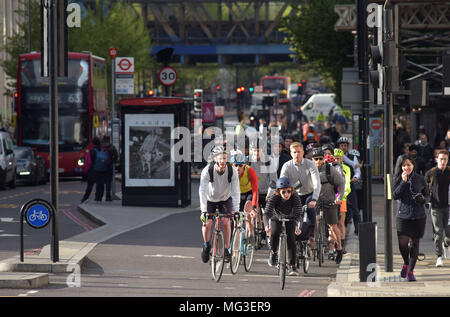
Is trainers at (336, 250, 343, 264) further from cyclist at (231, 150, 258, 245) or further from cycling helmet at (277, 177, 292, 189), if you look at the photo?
cycling helmet at (277, 177, 292, 189)

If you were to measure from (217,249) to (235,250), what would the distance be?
789 millimetres

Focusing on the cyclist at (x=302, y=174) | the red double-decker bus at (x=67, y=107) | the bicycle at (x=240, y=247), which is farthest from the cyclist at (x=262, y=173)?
the red double-decker bus at (x=67, y=107)

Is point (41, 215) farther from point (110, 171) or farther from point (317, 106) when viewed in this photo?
point (317, 106)

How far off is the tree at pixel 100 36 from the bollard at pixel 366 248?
50.1m

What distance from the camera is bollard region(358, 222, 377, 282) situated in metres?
13.5

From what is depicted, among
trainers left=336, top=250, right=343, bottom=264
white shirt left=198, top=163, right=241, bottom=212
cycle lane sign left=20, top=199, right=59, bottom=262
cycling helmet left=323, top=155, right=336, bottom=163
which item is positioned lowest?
trainers left=336, top=250, right=343, bottom=264

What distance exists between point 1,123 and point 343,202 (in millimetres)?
46588

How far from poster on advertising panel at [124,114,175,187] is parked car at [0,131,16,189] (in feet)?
28.0

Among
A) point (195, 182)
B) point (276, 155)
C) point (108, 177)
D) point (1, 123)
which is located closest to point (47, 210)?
point (276, 155)

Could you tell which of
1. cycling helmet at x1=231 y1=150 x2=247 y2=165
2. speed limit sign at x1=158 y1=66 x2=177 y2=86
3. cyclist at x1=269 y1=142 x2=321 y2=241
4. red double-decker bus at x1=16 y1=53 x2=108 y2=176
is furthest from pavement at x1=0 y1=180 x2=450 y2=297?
red double-decker bus at x1=16 y1=53 x2=108 y2=176

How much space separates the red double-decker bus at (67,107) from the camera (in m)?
36.8

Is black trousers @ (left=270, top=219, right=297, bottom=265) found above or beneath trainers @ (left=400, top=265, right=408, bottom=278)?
above

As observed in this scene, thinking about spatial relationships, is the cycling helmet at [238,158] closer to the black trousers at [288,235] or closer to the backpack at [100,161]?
the black trousers at [288,235]
